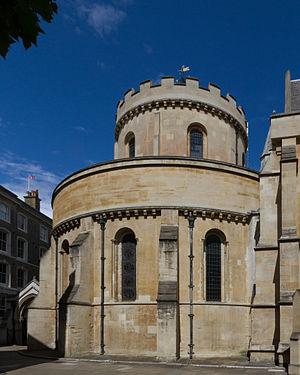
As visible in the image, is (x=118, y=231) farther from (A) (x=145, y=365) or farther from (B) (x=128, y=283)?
(A) (x=145, y=365)

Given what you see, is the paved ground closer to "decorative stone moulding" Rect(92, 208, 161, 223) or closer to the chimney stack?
"decorative stone moulding" Rect(92, 208, 161, 223)

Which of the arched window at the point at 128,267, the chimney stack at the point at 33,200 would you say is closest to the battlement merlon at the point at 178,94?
the arched window at the point at 128,267

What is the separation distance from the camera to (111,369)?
17656 millimetres

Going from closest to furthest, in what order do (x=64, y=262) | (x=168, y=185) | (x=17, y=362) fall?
(x=17, y=362) → (x=168, y=185) → (x=64, y=262)

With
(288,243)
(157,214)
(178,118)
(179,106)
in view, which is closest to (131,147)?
(178,118)

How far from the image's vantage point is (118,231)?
2291 cm

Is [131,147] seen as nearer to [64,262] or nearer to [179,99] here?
[179,99]

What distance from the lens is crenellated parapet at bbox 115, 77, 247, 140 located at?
2842cm

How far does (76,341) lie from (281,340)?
29.7 feet

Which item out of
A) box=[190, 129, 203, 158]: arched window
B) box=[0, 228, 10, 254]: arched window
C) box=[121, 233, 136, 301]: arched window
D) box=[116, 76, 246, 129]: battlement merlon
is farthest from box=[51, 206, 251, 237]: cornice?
box=[0, 228, 10, 254]: arched window

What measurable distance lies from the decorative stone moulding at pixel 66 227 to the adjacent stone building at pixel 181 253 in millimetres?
81

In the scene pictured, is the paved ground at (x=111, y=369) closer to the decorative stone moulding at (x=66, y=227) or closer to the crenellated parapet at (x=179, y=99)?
the decorative stone moulding at (x=66, y=227)

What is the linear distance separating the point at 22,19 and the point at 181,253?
62.2 feet

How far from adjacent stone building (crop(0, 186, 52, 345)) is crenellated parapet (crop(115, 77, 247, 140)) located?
15489 millimetres
